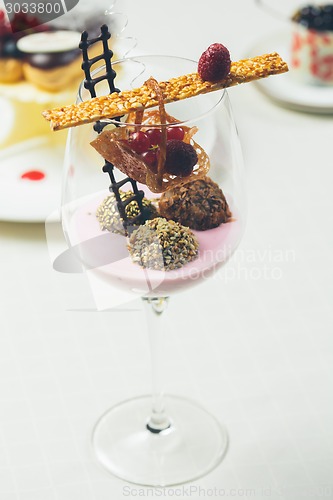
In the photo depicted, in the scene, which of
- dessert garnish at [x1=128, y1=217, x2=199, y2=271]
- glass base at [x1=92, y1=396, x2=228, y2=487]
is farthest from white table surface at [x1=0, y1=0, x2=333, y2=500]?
dessert garnish at [x1=128, y1=217, x2=199, y2=271]

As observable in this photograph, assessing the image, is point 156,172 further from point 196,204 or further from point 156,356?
point 156,356

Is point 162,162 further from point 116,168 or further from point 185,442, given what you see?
point 185,442

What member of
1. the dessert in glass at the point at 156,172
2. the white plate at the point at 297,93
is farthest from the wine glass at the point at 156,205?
the white plate at the point at 297,93

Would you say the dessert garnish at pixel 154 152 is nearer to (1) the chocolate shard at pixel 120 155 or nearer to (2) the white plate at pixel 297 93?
(1) the chocolate shard at pixel 120 155

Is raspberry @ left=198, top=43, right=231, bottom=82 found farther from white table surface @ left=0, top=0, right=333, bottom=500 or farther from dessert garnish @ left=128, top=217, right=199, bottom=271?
white table surface @ left=0, top=0, right=333, bottom=500

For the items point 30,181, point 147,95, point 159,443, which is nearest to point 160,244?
point 147,95
